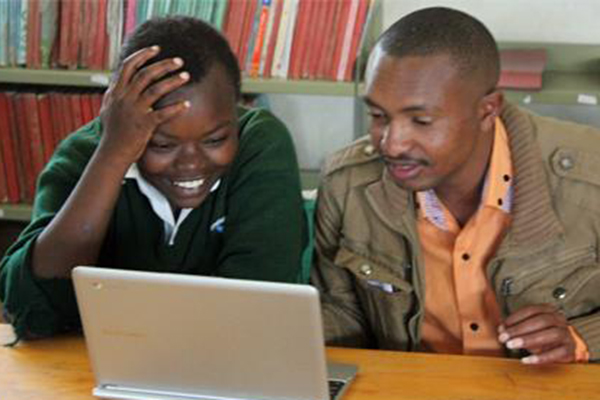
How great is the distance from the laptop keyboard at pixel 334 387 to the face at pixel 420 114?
0.35 meters

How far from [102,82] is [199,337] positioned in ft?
6.20

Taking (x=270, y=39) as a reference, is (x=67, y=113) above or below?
below

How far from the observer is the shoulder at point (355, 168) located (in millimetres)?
1807

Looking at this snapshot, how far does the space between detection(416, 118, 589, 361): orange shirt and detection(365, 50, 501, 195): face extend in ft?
0.41

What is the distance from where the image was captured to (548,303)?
5.55 feet

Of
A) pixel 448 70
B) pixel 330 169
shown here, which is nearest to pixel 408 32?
pixel 448 70

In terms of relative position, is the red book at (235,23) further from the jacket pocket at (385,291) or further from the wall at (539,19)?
the jacket pocket at (385,291)

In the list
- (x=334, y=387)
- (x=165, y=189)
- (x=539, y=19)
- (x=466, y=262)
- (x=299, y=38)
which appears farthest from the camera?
(x=539, y=19)

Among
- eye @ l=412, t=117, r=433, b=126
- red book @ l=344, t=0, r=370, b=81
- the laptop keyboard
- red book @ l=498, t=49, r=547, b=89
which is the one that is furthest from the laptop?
red book @ l=344, t=0, r=370, b=81

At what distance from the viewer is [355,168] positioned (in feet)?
5.96

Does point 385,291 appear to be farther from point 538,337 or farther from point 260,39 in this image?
point 260,39

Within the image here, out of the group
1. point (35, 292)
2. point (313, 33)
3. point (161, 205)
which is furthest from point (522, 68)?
point (35, 292)

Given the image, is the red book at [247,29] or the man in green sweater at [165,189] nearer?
the man in green sweater at [165,189]

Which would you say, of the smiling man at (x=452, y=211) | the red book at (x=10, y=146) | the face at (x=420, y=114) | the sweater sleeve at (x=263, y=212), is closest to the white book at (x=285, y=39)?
the red book at (x=10, y=146)
